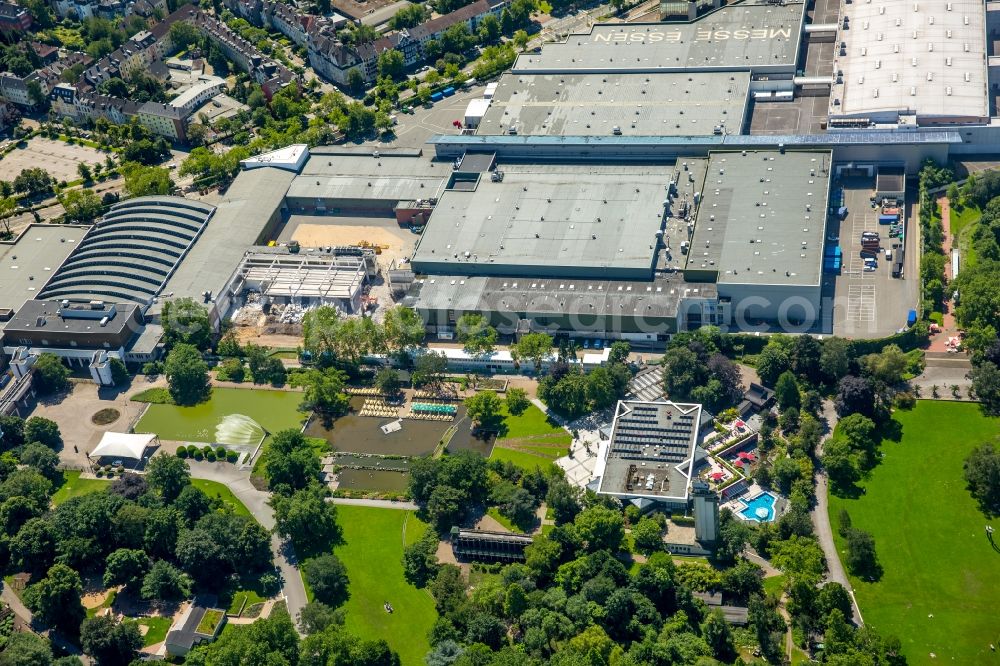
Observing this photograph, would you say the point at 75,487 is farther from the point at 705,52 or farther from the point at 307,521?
the point at 705,52

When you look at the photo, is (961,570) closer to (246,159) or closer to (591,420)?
(591,420)

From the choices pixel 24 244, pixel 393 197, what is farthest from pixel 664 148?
pixel 24 244

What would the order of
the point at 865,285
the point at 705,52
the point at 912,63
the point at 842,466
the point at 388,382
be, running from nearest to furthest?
the point at 842,466, the point at 388,382, the point at 865,285, the point at 912,63, the point at 705,52

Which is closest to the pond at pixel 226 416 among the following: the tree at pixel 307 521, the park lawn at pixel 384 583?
the tree at pixel 307 521

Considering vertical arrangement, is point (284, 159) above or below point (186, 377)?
above

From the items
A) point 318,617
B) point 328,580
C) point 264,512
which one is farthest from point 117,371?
point 318,617

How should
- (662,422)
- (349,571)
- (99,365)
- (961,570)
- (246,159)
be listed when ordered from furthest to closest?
(246,159) < (99,365) < (662,422) < (349,571) < (961,570)
